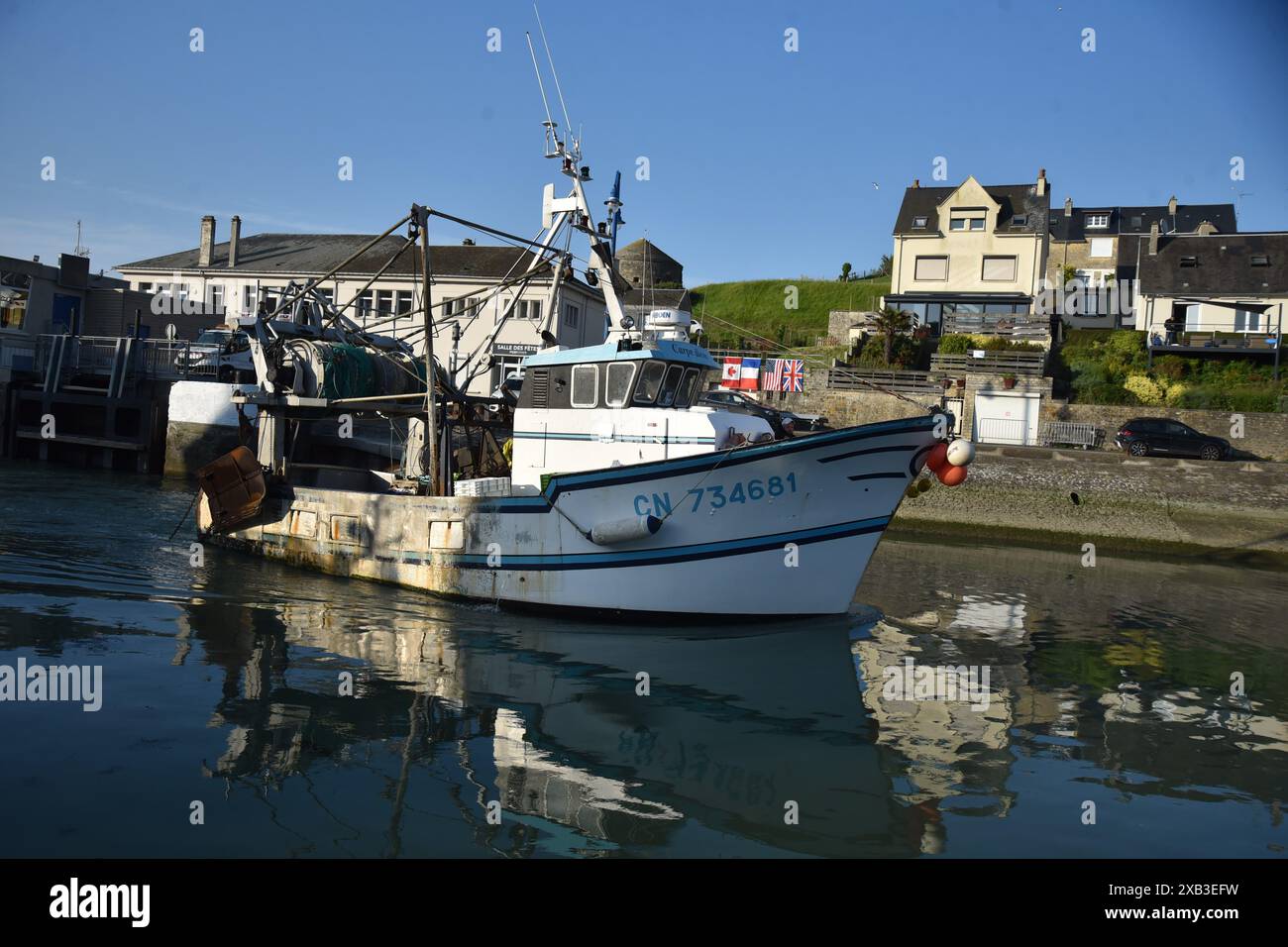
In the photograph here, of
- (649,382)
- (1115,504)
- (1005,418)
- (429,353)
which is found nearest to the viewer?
(649,382)

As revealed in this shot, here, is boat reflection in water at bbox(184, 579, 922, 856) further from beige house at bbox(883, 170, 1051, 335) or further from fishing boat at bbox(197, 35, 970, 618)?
beige house at bbox(883, 170, 1051, 335)

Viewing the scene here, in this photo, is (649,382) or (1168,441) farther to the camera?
(1168,441)

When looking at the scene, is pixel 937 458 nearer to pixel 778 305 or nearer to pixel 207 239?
pixel 207 239

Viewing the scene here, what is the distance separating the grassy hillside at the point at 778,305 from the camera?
55.6 meters

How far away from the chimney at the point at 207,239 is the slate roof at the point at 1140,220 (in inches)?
1888

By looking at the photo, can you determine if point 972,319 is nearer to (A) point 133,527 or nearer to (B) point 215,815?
(A) point 133,527

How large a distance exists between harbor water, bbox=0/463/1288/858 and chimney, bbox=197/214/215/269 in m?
34.5

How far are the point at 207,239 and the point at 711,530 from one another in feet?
138

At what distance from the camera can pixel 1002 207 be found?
1954 inches

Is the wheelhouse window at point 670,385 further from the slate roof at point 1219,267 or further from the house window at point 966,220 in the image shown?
the house window at point 966,220

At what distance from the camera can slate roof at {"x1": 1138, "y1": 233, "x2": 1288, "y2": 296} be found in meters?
43.7

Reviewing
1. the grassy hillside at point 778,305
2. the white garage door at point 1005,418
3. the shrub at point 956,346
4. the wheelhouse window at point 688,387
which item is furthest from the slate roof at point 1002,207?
the wheelhouse window at point 688,387

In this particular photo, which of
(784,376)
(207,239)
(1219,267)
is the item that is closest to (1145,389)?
(784,376)

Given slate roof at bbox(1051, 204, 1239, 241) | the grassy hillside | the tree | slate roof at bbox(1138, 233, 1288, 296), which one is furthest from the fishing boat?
slate roof at bbox(1051, 204, 1239, 241)
